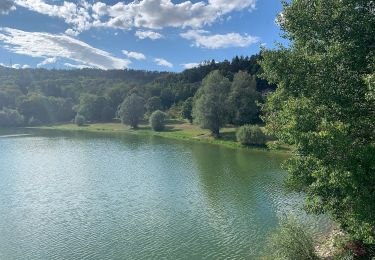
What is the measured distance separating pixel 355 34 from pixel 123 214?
2360 centimetres

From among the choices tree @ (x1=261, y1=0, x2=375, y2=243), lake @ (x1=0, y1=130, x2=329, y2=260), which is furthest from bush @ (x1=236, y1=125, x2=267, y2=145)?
tree @ (x1=261, y1=0, x2=375, y2=243)

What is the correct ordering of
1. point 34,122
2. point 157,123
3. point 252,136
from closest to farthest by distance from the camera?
point 252,136
point 157,123
point 34,122

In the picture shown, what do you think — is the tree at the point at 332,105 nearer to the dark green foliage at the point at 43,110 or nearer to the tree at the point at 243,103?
the tree at the point at 243,103

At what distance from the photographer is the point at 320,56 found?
18266 mm

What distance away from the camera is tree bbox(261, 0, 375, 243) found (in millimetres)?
15242

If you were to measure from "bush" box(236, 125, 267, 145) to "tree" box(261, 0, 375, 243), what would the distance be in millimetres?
49552

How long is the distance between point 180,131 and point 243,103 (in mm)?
22767

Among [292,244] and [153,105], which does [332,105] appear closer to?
[292,244]

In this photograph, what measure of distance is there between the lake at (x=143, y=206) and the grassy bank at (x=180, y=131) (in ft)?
→ 53.6

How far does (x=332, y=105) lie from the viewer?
1812 centimetres

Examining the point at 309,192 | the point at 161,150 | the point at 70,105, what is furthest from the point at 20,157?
the point at 70,105

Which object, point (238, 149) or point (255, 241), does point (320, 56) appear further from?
point (238, 149)

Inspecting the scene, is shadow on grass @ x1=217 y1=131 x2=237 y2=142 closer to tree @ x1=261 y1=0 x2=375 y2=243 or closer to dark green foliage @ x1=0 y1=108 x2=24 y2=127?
tree @ x1=261 y1=0 x2=375 y2=243

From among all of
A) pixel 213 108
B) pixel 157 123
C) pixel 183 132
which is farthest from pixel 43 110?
pixel 213 108
